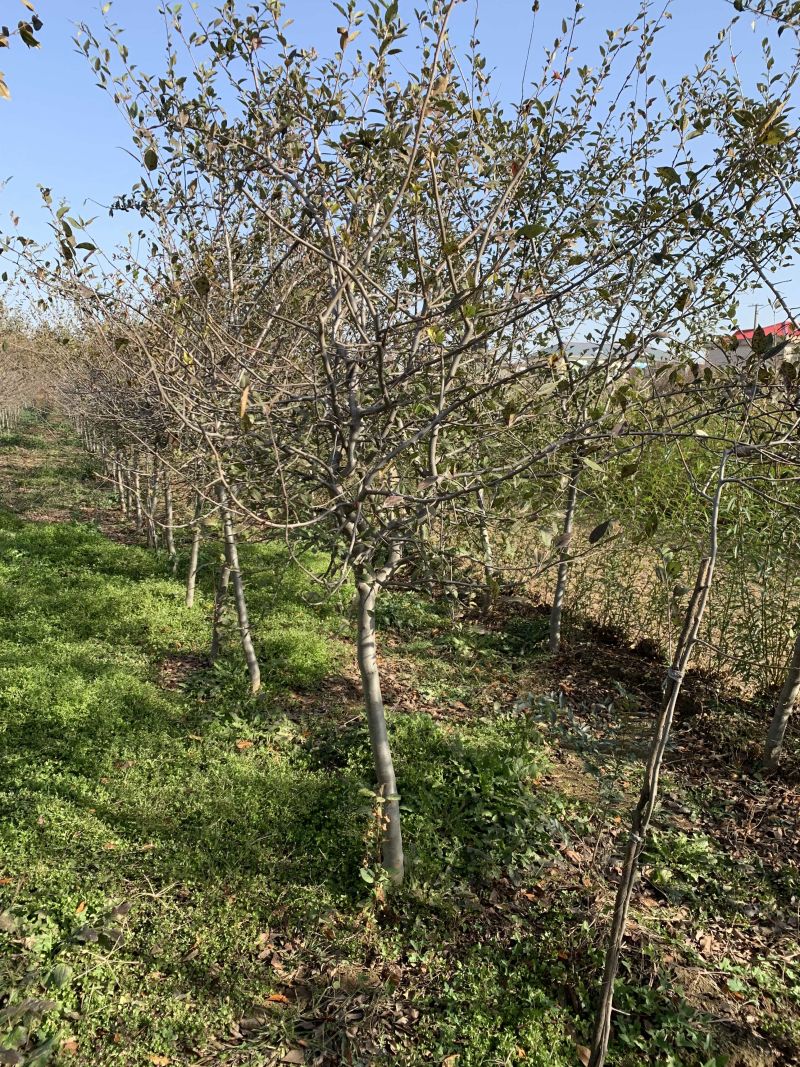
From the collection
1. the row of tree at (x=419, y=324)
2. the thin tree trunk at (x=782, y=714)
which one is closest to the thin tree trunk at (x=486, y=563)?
the row of tree at (x=419, y=324)

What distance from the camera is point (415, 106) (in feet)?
7.07

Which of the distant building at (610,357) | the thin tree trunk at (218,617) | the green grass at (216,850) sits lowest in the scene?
the green grass at (216,850)

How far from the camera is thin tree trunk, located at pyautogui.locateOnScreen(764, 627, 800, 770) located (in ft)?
12.4

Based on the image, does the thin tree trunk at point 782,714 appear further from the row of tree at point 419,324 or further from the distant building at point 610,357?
the distant building at point 610,357

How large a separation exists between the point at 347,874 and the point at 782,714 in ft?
9.31

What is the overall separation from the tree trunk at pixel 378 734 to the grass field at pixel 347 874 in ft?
0.36

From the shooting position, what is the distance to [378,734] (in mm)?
2812

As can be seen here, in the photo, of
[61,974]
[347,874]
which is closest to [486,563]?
[347,874]

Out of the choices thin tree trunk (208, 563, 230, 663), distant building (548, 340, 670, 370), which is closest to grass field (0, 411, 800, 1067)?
thin tree trunk (208, 563, 230, 663)

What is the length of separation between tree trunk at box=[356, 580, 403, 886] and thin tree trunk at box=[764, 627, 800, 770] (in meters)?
2.57

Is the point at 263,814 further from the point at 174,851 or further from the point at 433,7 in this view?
the point at 433,7

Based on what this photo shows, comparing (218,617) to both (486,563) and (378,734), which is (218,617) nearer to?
(378,734)

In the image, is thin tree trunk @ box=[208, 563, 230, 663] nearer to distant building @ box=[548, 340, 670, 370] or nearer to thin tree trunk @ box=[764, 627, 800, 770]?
distant building @ box=[548, 340, 670, 370]

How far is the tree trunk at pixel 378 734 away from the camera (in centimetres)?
277
